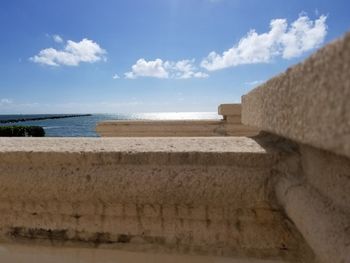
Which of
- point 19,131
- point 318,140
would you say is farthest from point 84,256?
point 19,131

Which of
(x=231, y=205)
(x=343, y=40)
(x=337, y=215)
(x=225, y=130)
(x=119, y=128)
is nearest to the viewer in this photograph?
(x=343, y=40)

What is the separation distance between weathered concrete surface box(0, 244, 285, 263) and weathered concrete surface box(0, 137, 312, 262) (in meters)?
0.03

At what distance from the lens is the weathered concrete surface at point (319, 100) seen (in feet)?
1.73

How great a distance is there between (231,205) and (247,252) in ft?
0.58

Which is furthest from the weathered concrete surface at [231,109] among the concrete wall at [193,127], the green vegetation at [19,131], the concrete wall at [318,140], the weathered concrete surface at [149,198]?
the green vegetation at [19,131]

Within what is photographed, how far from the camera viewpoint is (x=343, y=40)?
0.53 m

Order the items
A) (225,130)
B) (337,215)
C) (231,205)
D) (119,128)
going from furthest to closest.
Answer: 1. (119,128)
2. (225,130)
3. (231,205)
4. (337,215)

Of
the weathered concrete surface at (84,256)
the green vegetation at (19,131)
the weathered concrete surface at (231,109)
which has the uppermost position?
the weathered concrete surface at (231,109)

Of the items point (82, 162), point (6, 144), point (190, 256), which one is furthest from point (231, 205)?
point (6, 144)

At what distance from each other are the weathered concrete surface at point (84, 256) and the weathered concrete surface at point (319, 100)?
55cm

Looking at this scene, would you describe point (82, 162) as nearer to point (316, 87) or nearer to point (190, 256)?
point (190, 256)

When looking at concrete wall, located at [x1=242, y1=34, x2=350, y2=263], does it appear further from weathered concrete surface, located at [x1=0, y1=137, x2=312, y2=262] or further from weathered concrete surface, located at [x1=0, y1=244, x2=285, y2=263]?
weathered concrete surface, located at [x1=0, y1=244, x2=285, y2=263]

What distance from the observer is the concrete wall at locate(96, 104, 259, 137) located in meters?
4.30

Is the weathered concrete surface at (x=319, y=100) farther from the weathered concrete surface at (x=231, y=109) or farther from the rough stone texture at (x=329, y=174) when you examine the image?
the weathered concrete surface at (x=231, y=109)
